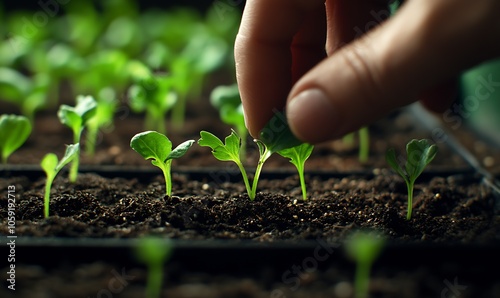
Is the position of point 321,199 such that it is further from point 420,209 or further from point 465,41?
point 465,41

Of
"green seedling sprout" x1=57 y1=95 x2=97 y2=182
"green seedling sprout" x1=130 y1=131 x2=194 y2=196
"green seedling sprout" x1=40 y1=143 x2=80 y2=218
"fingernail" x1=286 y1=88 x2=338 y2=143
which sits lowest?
"green seedling sprout" x1=40 y1=143 x2=80 y2=218

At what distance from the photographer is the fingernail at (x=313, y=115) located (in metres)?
0.91

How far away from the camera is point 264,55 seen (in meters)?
1.21

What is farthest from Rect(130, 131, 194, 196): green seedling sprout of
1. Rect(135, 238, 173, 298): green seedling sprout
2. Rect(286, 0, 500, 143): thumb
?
Rect(286, 0, 500, 143): thumb

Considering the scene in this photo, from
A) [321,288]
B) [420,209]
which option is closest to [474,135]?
[420,209]

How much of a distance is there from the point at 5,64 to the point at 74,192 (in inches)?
51.1

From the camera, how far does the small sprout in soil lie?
54.0 inches

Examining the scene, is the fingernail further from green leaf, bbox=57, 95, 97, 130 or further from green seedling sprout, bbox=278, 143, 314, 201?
green leaf, bbox=57, 95, 97, 130

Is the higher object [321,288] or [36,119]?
[36,119]

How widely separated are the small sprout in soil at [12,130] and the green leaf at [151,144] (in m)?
0.35

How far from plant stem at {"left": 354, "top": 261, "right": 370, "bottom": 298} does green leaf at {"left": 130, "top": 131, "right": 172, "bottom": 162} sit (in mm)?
458

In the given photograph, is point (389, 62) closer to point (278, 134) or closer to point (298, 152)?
point (278, 134)

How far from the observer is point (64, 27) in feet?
9.83

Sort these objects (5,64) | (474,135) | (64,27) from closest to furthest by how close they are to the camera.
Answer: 1. (474,135)
2. (5,64)
3. (64,27)
